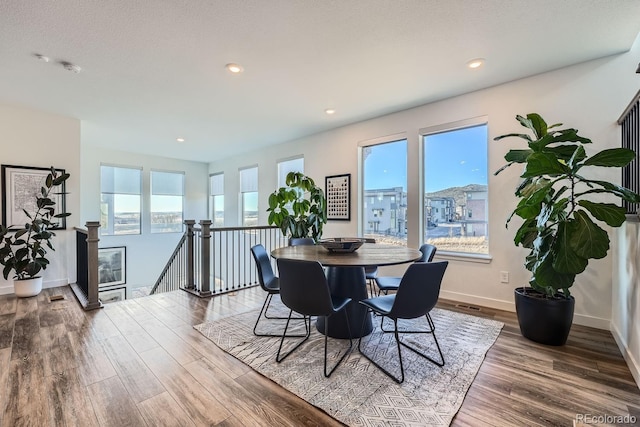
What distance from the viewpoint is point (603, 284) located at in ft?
8.93

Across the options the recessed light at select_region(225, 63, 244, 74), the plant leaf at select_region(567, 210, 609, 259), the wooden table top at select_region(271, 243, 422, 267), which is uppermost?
the recessed light at select_region(225, 63, 244, 74)

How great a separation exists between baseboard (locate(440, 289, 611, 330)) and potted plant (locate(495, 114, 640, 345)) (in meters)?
0.62

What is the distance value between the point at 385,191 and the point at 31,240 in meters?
5.19

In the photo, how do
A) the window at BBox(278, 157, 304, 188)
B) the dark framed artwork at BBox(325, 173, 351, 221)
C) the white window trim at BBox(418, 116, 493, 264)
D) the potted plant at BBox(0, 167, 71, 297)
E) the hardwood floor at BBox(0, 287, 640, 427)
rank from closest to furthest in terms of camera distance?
the hardwood floor at BBox(0, 287, 640, 427), the white window trim at BBox(418, 116, 493, 264), the potted plant at BBox(0, 167, 71, 297), the dark framed artwork at BBox(325, 173, 351, 221), the window at BBox(278, 157, 304, 188)

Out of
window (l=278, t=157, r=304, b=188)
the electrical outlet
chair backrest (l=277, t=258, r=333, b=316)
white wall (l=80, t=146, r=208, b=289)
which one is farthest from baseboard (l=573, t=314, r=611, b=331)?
white wall (l=80, t=146, r=208, b=289)

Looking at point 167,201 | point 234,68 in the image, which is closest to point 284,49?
point 234,68

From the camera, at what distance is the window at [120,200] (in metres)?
6.36

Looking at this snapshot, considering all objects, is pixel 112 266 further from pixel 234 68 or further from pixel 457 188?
pixel 457 188

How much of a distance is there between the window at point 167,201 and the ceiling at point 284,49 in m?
3.19

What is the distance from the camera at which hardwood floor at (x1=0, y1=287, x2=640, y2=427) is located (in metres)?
1.59

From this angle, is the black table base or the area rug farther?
the black table base

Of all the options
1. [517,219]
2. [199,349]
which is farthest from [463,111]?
[199,349]

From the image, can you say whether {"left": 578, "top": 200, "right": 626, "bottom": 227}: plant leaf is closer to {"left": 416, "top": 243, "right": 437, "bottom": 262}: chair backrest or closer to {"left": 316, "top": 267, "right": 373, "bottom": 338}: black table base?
{"left": 416, "top": 243, "right": 437, "bottom": 262}: chair backrest

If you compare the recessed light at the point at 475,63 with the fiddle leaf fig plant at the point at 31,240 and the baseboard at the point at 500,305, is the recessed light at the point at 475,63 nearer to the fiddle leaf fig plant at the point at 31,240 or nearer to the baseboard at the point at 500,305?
the baseboard at the point at 500,305
